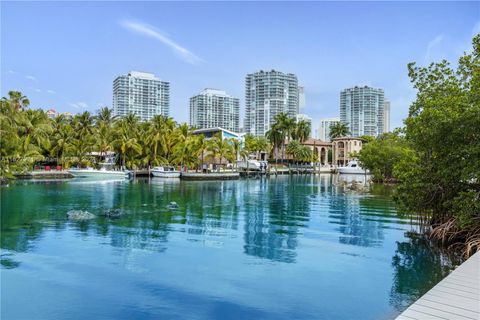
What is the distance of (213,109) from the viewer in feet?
575

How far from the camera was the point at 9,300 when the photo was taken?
34.0 feet

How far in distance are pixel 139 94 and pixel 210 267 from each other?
456ft

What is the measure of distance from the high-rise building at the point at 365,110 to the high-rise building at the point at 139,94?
9499 cm

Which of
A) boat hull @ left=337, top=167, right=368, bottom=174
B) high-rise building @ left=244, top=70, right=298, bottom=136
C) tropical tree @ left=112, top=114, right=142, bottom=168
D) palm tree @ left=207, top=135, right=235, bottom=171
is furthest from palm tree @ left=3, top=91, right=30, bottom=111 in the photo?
high-rise building @ left=244, top=70, right=298, bottom=136

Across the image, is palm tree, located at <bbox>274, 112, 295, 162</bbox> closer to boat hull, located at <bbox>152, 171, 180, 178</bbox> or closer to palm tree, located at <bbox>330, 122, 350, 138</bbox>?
palm tree, located at <bbox>330, 122, 350, 138</bbox>

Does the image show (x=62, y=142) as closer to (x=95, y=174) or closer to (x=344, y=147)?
(x=95, y=174)

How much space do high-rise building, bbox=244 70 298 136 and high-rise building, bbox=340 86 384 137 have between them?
3003cm

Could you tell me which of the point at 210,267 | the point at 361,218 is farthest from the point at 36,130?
the point at 210,267

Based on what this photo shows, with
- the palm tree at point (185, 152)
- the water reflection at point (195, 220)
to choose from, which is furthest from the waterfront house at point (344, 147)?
the water reflection at point (195, 220)

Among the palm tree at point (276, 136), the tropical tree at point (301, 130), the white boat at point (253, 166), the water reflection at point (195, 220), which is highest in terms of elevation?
the tropical tree at point (301, 130)

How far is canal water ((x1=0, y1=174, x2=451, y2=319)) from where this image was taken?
10.1 meters

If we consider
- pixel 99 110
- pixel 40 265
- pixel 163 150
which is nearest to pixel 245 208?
pixel 40 265

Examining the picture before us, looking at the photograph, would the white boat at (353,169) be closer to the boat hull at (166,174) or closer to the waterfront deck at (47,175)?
the boat hull at (166,174)

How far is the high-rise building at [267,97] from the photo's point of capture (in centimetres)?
17888
